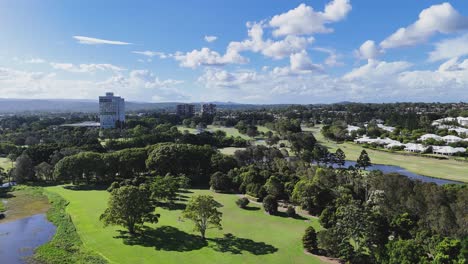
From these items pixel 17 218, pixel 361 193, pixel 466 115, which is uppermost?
pixel 466 115

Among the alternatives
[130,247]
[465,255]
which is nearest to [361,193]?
[465,255]

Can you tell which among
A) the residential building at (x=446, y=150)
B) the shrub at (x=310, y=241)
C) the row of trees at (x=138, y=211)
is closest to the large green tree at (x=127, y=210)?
the row of trees at (x=138, y=211)

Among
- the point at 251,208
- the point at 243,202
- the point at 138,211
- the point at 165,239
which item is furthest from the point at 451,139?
the point at 138,211

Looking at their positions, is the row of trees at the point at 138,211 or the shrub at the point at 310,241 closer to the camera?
the shrub at the point at 310,241

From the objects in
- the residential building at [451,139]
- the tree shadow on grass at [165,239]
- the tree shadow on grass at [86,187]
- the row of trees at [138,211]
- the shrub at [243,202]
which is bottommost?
the tree shadow on grass at [86,187]

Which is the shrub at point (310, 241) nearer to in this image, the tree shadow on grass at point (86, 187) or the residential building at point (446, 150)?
the tree shadow on grass at point (86, 187)

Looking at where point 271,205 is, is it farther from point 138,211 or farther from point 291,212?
point 138,211

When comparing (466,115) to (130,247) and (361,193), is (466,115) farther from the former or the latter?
(130,247)
